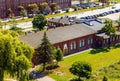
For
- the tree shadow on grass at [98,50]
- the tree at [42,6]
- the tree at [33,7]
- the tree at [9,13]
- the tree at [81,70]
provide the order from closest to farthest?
the tree at [81,70] < the tree shadow on grass at [98,50] < the tree at [9,13] < the tree at [33,7] < the tree at [42,6]

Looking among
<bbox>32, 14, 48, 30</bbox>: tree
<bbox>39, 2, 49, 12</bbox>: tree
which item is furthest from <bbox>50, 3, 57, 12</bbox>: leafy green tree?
<bbox>32, 14, 48, 30</bbox>: tree

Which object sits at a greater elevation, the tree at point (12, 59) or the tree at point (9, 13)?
the tree at point (12, 59)

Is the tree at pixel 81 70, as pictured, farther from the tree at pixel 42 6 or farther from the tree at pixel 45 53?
the tree at pixel 42 6

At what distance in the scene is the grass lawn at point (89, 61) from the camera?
46.8 m

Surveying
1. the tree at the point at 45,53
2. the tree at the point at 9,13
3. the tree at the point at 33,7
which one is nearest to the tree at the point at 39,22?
the tree at the point at 45,53

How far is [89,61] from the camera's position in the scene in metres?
53.0

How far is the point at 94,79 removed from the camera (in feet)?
143

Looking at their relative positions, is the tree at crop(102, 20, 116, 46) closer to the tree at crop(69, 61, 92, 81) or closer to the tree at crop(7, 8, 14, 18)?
the tree at crop(69, 61, 92, 81)

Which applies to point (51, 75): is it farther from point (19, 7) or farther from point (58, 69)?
point (19, 7)

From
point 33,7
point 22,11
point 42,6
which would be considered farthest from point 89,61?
point 42,6

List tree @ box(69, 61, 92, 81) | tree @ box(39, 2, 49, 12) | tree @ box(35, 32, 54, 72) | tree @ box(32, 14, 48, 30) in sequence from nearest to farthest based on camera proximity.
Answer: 1. tree @ box(69, 61, 92, 81)
2. tree @ box(35, 32, 54, 72)
3. tree @ box(32, 14, 48, 30)
4. tree @ box(39, 2, 49, 12)

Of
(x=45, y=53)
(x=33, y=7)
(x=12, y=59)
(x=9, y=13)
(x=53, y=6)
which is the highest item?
(x=12, y=59)

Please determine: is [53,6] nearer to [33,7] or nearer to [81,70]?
[33,7]

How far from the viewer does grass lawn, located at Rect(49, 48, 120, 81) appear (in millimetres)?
46763
